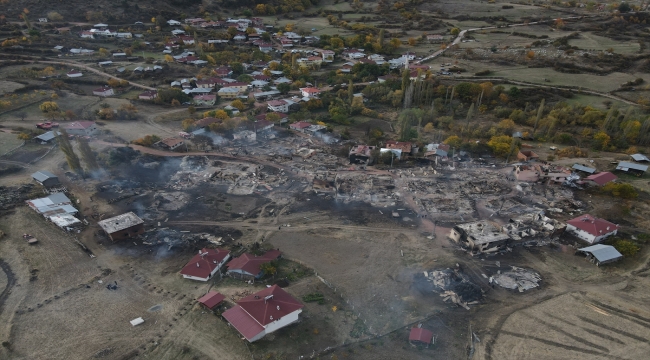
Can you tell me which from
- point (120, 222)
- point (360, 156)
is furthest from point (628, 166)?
point (120, 222)

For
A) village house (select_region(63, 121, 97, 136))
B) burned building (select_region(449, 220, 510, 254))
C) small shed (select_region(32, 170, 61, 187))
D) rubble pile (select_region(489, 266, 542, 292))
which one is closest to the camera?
rubble pile (select_region(489, 266, 542, 292))

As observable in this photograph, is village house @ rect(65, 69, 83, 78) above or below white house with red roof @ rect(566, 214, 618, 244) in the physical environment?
above

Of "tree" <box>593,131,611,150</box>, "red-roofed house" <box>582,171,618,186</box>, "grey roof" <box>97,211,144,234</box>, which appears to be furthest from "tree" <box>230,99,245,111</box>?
"tree" <box>593,131,611,150</box>

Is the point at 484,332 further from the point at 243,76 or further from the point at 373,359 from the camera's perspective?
the point at 243,76

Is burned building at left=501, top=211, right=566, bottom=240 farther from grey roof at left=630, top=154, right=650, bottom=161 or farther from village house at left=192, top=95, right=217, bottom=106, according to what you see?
village house at left=192, top=95, right=217, bottom=106

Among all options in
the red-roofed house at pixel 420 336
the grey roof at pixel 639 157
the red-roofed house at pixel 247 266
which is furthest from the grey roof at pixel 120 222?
the grey roof at pixel 639 157

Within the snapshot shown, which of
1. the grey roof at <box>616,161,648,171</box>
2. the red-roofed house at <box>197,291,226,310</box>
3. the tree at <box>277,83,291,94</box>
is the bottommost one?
the red-roofed house at <box>197,291,226,310</box>

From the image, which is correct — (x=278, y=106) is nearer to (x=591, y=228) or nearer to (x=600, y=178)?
(x=600, y=178)
